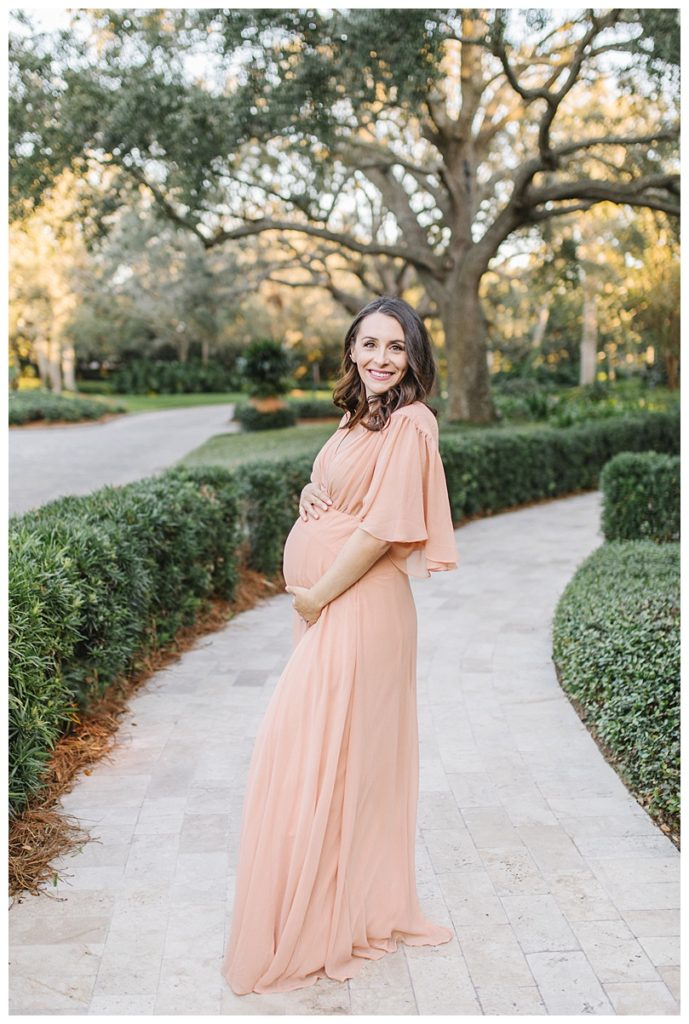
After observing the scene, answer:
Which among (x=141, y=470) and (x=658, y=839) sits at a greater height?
(x=141, y=470)

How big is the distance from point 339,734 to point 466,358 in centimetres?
1630

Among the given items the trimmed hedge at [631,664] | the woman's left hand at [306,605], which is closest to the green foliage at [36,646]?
the woman's left hand at [306,605]

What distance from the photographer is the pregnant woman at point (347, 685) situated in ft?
8.96

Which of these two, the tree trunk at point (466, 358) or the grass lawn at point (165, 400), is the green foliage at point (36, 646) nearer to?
the tree trunk at point (466, 358)

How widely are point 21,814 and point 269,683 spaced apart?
221 centimetres

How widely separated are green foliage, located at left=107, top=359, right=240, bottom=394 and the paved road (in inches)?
545

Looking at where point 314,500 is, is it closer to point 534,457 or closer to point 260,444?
point 534,457

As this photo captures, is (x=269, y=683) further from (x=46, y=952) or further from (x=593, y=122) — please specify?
(x=593, y=122)

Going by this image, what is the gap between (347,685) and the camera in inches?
109

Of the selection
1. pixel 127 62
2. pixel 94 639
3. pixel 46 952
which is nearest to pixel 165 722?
pixel 94 639

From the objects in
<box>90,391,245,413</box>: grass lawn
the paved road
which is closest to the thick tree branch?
the paved road

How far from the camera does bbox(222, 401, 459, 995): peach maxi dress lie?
2.73 meters

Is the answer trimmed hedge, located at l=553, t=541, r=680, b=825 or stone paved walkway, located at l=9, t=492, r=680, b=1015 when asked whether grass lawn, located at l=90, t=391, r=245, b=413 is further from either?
stone paved walkway, located at l=9, t=492, r=680, b=1015

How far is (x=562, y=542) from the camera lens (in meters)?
10.6
